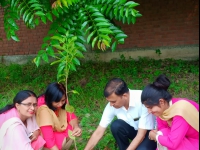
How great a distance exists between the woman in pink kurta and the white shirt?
0.73 metres

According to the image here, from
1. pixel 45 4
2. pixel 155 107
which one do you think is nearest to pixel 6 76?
pixel 45 4

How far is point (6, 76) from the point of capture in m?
5.62

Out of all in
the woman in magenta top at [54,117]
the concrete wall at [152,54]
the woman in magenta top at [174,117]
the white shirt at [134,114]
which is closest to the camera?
the woman in magenta top at [174,117]

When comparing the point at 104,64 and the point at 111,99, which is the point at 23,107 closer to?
the point at 111,99

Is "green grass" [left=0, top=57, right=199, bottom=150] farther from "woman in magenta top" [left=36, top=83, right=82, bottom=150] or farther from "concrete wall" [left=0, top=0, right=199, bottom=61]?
"woman in magenta top" [left=36, top=83, right=82, bottom=150]

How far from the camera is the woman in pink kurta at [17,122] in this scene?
2271 mm

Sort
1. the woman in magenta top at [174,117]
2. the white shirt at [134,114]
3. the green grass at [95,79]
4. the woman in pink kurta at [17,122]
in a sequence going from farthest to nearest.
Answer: the green grass at [95,79]
the white shirt at [134,114]
the woman in pink kurta at [17,122]
the woman in magenta top at [174,117]

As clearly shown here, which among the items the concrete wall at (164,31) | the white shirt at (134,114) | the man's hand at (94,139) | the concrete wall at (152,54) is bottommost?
the man's hand at (94,139)

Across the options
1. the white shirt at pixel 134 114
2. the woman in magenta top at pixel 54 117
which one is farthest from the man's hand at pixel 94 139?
the woman in magenta top at pixel 54 117

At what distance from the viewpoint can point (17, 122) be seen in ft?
7.58

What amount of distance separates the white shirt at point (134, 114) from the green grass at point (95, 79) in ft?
2.59

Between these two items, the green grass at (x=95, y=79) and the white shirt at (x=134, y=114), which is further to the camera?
the green grass at (x=95, y=79)

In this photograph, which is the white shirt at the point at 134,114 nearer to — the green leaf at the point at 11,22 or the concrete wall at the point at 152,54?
the green leaf at the point at 11,22

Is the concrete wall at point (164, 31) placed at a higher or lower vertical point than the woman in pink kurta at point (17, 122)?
higher
